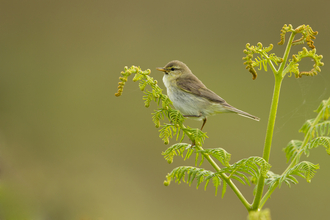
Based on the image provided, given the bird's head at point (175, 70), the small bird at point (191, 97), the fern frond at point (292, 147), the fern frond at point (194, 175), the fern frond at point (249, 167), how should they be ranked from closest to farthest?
the fern frond at point (249, 167) < the fern frond at point (194, 175) < the fern frond at point (292, 147) < the small bird at point (191, 97) < the bird's head at point (175, 70)

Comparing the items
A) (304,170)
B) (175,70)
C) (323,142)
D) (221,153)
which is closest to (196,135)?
(221,153)

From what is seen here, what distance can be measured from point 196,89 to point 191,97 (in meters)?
0.11

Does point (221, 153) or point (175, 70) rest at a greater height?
point (175, 70)

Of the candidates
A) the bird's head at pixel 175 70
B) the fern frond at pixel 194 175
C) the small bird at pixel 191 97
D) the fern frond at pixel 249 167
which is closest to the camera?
the fern frond at pixel 249 167

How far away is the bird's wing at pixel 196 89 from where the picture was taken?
243cm

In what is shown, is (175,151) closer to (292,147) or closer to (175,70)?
(292,147)

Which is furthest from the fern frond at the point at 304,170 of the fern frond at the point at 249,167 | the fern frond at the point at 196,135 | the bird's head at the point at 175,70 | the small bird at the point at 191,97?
the bird's head at the point at 175,70

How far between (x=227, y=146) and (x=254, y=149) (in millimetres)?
467

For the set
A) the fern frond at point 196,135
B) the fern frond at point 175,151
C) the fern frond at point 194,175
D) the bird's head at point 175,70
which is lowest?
the fern frond at point 194,175

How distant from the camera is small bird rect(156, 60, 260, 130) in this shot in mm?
2373

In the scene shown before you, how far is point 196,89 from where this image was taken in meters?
2.55

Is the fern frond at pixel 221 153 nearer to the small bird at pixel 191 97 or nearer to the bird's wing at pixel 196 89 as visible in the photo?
the small bird at pixel 191 97

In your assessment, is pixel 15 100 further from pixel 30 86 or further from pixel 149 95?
pixel 149 95

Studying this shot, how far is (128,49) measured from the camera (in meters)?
7.08
